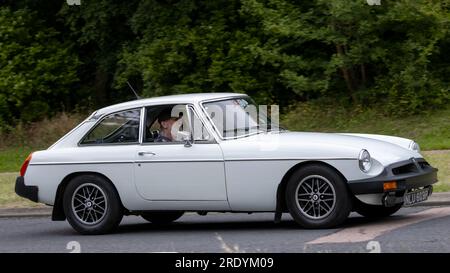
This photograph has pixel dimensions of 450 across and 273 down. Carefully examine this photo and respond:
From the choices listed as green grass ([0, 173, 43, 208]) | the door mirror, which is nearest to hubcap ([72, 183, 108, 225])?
the door mirror

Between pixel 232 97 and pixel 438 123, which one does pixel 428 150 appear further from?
pixel 232 97

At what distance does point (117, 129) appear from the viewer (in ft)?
36.7

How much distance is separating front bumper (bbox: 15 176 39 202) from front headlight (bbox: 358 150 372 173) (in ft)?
12.9

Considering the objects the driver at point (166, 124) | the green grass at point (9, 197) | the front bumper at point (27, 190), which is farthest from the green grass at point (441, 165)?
the green grass at point (9, 197)

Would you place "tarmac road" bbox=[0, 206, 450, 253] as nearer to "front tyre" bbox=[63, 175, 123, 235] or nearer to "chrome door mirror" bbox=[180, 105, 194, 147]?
"front tyre" bbox=[63, 175, 123, 235]

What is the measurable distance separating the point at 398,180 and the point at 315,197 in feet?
2.87

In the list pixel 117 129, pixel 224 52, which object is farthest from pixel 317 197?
pixel 224 52

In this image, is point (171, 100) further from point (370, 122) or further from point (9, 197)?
point (370, 122)

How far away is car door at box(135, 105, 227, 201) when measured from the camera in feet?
33.7

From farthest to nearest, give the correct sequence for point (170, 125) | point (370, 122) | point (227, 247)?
point (370, 122)
point (170, 125)
point (227, 247)

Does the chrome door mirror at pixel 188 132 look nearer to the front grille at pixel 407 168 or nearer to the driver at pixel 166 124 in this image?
the driver at pixel 166 124

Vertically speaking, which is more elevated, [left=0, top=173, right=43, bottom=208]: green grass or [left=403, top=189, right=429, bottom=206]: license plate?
[left=403, top=189, right=429, bottom=206]: license plate

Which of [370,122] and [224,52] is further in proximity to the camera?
[224,52]

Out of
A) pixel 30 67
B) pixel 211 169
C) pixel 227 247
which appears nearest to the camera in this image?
pixel 227 247
